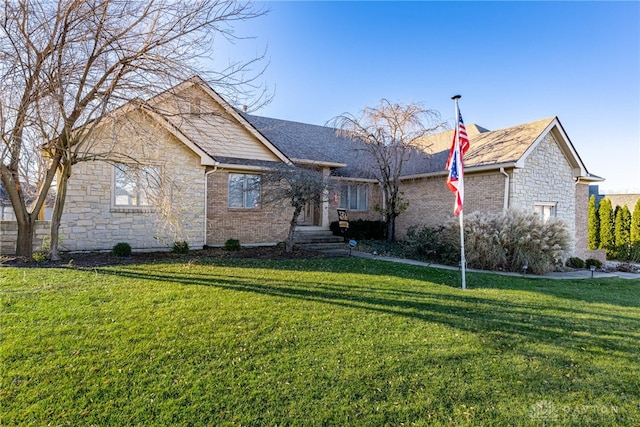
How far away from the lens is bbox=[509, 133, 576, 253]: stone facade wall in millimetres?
12836

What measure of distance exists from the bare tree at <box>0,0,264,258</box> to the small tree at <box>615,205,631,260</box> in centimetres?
2157

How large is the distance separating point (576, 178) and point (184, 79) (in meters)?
16.9

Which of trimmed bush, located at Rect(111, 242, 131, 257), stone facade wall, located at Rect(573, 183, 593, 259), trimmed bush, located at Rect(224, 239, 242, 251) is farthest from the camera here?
stone facade wall, located at Rect(573, 183, 593, 259)

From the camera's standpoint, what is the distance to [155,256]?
9.93 m

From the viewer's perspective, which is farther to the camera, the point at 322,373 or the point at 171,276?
the point at 171,276

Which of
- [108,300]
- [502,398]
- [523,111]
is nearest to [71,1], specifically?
[108,300]

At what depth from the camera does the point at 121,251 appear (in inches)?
376

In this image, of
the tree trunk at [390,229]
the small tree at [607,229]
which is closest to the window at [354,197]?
the tree trunk at [390,229]

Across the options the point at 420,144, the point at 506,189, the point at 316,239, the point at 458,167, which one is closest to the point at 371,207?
the point at 420,144

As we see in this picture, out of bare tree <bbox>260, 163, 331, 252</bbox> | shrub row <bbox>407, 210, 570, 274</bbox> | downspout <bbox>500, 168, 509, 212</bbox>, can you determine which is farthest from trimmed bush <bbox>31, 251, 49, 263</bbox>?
downspout <bbox>500, 168, 509, 212</bbox>

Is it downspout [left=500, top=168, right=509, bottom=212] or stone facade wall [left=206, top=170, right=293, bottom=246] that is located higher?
downspout [left=500, top=168, right=509, bottom=212]

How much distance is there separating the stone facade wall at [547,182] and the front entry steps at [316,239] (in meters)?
6.84

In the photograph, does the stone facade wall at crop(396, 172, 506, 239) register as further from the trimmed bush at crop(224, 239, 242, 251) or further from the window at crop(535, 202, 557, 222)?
the trimmed bush at crop(224, 239, 242, 251)

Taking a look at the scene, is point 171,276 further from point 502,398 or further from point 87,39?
point 502,398
